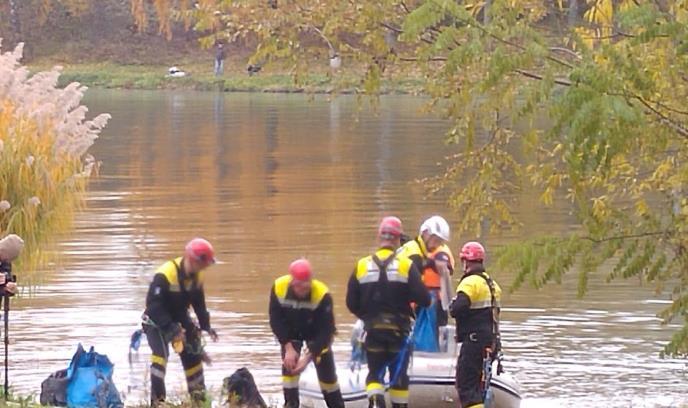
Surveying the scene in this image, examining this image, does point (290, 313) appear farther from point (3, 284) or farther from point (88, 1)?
point (88, 1)

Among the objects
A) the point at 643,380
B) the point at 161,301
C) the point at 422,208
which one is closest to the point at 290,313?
the point at 161,301

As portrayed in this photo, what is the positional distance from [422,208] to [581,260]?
1804cm

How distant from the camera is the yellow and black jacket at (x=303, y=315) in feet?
41.0

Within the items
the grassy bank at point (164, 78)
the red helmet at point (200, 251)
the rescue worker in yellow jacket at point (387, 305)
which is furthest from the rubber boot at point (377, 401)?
the grassy bank at point (164, 78)

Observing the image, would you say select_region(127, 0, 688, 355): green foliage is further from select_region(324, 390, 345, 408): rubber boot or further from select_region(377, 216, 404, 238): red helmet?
select_region(324, 390, 345, 408): rubber boot

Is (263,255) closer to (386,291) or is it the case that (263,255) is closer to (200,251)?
(200,251)

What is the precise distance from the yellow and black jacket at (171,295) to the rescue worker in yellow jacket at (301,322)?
0.69 m

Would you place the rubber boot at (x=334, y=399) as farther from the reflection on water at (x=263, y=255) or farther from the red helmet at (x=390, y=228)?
the reflection on water at (x=263, y=255)

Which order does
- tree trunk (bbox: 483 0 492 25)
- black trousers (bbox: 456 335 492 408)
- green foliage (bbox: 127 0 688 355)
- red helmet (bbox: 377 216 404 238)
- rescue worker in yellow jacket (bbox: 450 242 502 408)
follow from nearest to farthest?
green foliage (bbox: 127 0 688 355), tree trunk (bbox: 483 0 492 25), red helmet (bbox: 377 216 404 238), rescue worker in yellow jacket (bbox: 450 242 502 408), black trousers (bbox: 456 335 492 408)

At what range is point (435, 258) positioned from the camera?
13305 mm

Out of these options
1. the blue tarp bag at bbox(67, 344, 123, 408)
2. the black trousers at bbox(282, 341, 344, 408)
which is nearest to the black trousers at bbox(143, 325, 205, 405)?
the blue tarp bag at bbox(67, 344, 123, 408)

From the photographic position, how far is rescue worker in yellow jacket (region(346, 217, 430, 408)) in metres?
12.2

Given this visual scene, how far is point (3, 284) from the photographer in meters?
12.6

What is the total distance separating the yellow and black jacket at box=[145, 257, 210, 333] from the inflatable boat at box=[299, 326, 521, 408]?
1.29 m
